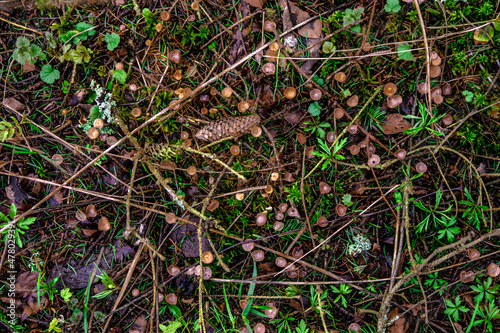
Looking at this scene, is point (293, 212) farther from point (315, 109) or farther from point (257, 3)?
point (257, 3)

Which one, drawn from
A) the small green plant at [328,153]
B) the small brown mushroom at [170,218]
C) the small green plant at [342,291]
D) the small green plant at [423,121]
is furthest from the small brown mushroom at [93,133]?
the small green plant at [423,121]

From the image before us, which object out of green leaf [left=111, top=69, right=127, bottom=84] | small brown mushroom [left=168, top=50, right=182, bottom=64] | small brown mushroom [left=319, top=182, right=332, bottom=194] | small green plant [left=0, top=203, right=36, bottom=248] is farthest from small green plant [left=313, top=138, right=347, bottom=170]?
small green plant [left=0, top=203, right=36, bottom=248]

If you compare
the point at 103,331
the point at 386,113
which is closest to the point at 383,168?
the point at 386,113

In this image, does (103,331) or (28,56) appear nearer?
(103,331)

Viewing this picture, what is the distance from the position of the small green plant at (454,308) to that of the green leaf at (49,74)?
4393 mm

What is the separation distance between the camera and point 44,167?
2988 mm

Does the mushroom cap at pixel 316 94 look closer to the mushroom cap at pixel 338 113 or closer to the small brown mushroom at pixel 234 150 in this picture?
the mushroom cap at pixel 338 113

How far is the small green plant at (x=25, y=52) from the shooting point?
2912mm

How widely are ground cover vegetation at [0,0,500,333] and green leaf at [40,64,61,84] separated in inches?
0.8

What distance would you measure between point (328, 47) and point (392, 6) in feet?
2.27

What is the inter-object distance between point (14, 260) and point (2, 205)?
1.88 feet

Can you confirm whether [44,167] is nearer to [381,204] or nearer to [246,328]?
[246,328]

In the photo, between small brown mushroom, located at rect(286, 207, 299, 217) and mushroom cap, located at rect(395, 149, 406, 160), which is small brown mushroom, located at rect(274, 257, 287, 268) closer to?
small brown mushroom, located at rect(286, 207, 299, 217)

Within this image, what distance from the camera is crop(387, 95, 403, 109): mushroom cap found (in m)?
2.66
